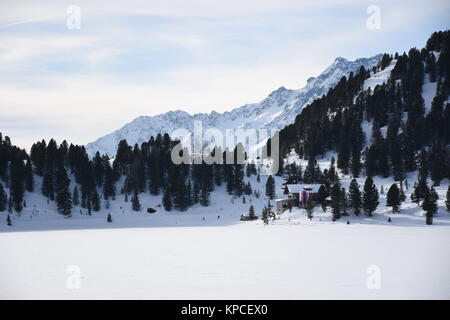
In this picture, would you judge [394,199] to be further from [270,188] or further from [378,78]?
[378,78]

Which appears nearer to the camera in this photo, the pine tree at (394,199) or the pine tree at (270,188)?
the pine tree at (394,199)

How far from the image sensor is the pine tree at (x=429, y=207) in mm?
77750

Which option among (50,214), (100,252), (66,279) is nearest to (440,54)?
(50,214)

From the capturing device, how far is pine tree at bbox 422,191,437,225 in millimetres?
77750

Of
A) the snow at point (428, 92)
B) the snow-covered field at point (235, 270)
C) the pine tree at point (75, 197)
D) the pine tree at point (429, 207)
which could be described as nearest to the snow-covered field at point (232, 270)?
the snow-covered field at point (235, 270)

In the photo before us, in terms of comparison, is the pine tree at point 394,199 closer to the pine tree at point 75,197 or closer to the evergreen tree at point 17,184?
the pine tree at point 75,197

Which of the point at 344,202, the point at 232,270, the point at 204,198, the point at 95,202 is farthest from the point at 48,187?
the point at 232,270

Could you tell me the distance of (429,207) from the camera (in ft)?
258

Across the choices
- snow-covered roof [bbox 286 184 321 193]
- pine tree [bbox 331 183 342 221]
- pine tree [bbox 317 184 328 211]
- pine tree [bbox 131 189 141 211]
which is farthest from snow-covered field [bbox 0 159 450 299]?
pine tree [bbox 131 189 141 211]

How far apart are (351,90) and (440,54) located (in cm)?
3357

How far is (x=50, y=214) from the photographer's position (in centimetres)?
10819

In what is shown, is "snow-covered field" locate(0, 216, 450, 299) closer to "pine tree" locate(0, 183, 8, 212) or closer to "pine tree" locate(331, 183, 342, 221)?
"pine tree" locate(331, 183, 342, 221)
